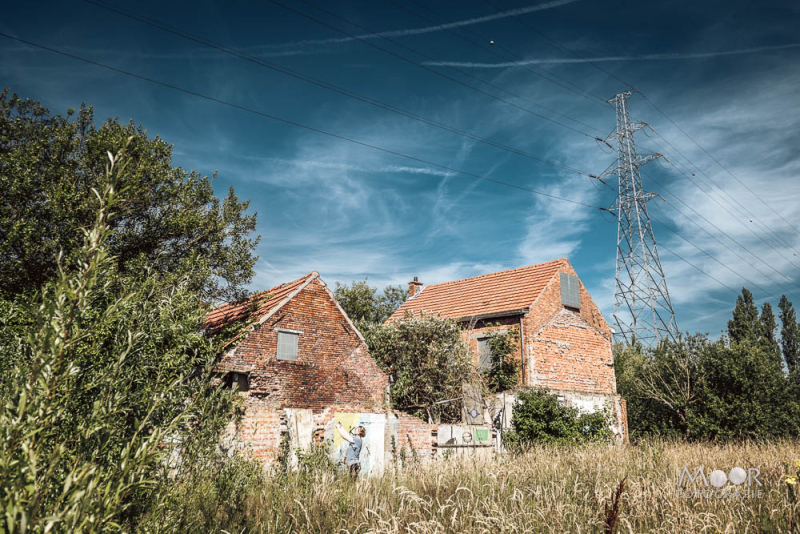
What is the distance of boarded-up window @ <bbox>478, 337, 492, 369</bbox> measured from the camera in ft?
69.3

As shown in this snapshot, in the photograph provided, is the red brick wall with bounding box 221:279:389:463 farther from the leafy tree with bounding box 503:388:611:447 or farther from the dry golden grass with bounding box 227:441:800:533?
the dry golden grass with bounding box 227:441:800:533

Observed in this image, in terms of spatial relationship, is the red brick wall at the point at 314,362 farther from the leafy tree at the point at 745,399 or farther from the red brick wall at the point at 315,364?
the leafy tree at the point at 745,399

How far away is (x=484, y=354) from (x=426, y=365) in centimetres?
349

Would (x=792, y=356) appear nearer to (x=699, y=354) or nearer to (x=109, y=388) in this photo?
(x=699, y=354)

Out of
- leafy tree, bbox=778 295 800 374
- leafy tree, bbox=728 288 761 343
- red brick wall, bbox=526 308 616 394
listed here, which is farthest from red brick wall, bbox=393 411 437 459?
leafy tree, bbox=778 295 800 374

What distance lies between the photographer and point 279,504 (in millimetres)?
5539

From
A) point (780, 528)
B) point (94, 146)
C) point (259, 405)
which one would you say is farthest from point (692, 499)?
point (94, 146)

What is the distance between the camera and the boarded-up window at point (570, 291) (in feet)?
74.8

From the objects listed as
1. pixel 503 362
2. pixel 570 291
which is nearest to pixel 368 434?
pixel 503 362

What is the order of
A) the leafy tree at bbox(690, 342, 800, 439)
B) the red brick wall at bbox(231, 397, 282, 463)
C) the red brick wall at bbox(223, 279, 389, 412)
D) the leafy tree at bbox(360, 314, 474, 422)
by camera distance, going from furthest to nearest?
the leafy tree at bbox(360, 314, 474, 422) < the leafy tree at bbox(690, 342, 800, 439) < the red brick wall at bbox(223, 279, 389, 412) < the red brick wall at bbox(231, 397, 282, 463)

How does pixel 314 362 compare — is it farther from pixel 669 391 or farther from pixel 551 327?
pixel 669 391

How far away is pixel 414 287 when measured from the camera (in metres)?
28.8

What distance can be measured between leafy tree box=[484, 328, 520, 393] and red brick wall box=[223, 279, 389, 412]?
4.91m

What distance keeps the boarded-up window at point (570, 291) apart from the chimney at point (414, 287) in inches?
349
